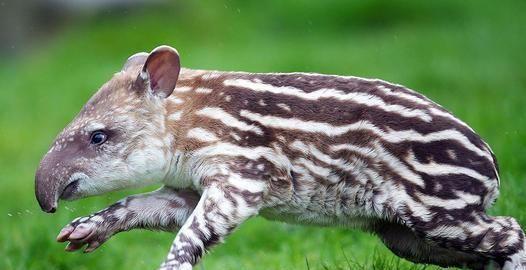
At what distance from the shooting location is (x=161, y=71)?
6.24 metres

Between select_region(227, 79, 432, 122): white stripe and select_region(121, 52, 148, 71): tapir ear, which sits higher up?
select_region(227, 79, 432, 122): white stripe

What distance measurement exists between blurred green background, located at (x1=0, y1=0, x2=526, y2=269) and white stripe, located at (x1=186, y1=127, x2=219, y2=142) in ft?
3.97

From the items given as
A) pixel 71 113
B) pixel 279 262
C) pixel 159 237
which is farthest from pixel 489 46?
pixel 279 262

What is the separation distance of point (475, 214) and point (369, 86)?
0.94m

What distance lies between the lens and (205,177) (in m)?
6.08

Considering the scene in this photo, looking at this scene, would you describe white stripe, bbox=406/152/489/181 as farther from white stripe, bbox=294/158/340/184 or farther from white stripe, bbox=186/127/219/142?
white stripe, bbox=186/127/219/142

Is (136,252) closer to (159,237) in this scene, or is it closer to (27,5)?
(159,237)

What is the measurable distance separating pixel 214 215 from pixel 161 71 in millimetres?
922

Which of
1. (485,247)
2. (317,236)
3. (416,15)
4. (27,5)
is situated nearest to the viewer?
(485,247)

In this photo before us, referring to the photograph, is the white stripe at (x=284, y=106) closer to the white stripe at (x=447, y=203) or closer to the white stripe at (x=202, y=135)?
the white stripe at (x=202, y=135)

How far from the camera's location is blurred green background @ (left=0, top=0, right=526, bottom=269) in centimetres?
867

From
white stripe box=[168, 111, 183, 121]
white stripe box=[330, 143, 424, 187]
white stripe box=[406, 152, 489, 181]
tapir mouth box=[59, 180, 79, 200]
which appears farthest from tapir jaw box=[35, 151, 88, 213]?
white stripe box=[406, 152, 489, 181]

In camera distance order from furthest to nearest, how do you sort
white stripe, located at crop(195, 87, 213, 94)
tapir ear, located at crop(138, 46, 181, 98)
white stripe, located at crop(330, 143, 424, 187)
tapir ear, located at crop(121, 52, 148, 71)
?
1. tapir ear, located at crop(121, 52, 148, 71)
2. white stripe, located at crop(195, 87, 213, 94)
3. tapir ear, located at crop(138, 46, 181, 98)
4. white stripe, located at crop(330, 143, 424, 187)

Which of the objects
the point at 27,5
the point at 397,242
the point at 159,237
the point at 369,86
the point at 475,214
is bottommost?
the point at 27,5
